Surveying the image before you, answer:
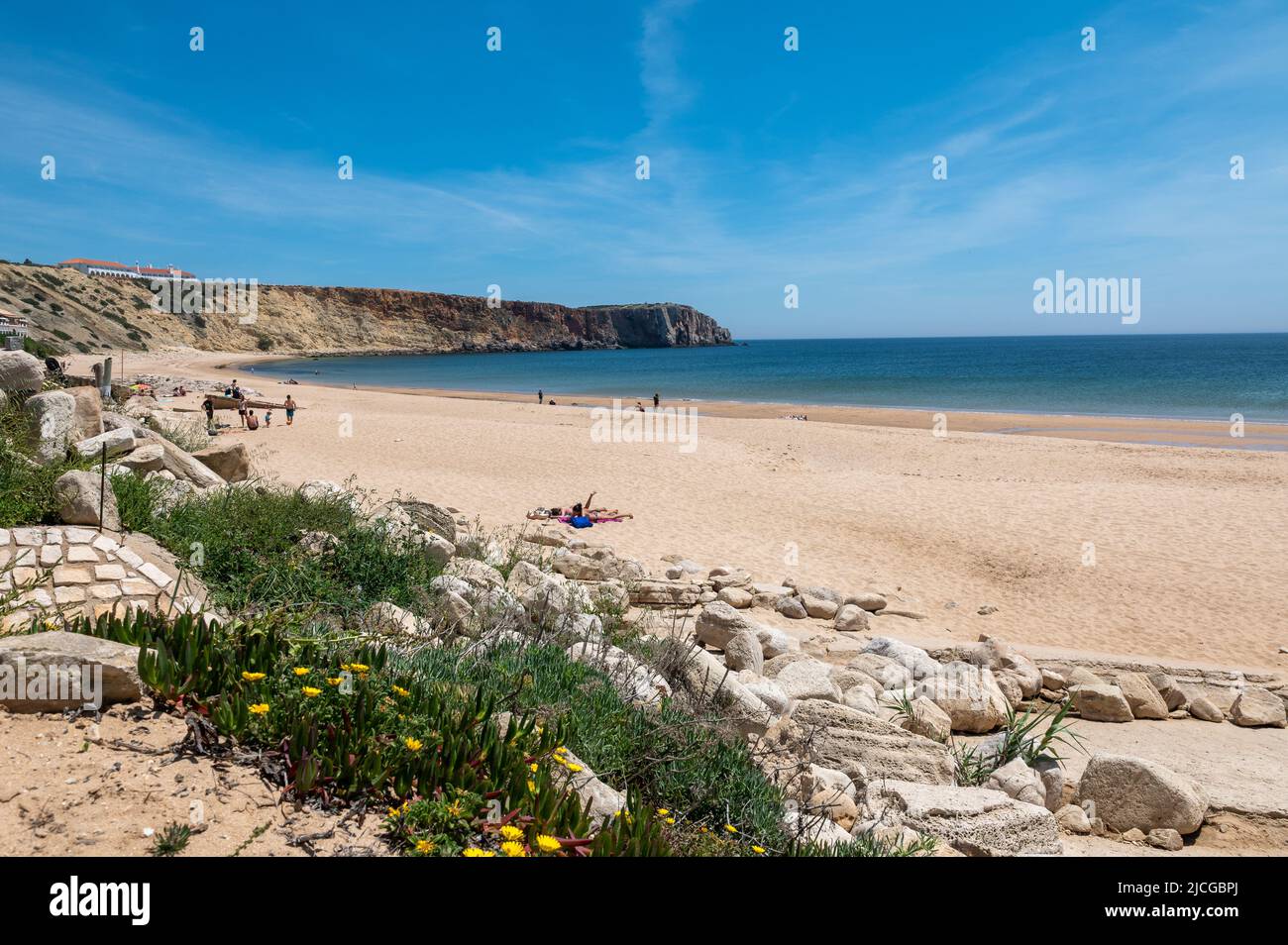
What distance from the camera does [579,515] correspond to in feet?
39.0

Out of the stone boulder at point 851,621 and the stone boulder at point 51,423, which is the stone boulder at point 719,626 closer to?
the stone boulder at point 851,621

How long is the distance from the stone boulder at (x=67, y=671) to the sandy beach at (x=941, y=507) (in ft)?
23.7

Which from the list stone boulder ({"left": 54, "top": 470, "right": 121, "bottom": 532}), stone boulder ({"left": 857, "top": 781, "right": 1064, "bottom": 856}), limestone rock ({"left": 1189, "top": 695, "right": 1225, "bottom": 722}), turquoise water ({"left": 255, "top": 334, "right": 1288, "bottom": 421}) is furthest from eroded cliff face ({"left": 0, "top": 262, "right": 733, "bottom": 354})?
limestone rock ({"left": 1189, "top": 695, "right": 1225, "bottom": 722})

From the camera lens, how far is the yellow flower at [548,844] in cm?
231

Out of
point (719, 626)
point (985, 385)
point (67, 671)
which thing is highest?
point (985, 385)

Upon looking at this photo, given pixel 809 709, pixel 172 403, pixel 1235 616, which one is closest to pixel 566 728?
pixel 809 709

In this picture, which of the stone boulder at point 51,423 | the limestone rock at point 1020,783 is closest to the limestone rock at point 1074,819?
the limestone rock at point 1020,783

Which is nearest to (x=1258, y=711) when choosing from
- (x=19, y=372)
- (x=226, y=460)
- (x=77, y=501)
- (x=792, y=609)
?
(x=792, y=609)

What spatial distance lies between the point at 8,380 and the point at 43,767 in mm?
5808

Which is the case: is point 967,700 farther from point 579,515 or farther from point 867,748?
point 579,515

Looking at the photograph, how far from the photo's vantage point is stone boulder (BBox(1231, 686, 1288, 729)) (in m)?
6.09

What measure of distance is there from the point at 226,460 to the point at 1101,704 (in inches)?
399

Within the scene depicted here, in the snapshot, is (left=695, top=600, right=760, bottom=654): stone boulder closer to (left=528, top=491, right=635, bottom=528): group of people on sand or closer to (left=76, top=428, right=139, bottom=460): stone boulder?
(left=528, top=491, right=635, bottom=528): group of people on sand

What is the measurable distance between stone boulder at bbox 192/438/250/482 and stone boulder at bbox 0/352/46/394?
8.81 ft
